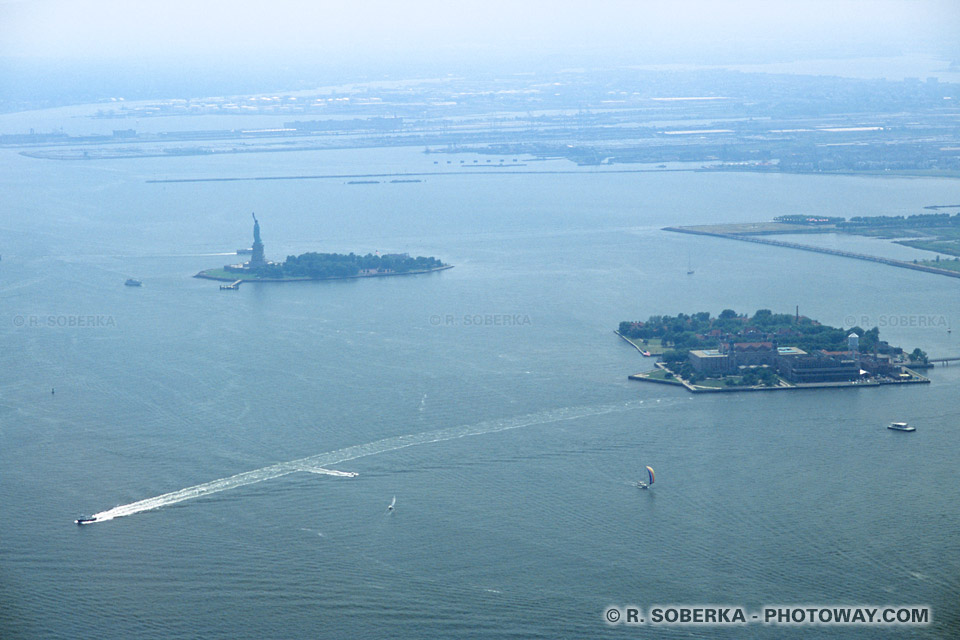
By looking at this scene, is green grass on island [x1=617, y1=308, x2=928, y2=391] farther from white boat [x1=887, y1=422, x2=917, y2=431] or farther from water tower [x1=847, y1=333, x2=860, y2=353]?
white boat [x1=887, y1=422, x2=917, y2=431]

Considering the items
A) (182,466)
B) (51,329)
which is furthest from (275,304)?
(182,466)

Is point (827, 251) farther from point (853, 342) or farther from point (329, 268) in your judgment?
point (329, 268)

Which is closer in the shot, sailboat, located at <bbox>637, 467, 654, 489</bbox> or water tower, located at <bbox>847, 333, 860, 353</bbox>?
sailboat, located at <bbox>637, 467, 654, 489</bbox>

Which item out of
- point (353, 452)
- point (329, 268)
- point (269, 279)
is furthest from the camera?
point (329, 268)

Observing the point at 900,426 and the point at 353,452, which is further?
the point at 900,426

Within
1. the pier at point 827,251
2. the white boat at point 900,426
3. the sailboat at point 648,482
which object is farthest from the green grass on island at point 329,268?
the sailboat at point 648,482

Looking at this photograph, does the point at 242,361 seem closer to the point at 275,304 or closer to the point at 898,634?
the point at 275,304

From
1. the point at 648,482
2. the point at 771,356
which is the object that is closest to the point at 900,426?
the point at 771,356

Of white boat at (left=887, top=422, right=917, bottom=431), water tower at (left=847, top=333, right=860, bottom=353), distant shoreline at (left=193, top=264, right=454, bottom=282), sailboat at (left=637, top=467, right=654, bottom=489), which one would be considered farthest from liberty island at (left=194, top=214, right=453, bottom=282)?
sailboat at (left=637, top=467, right=654, bottom=489)

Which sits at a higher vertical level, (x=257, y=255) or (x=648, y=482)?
(x=257, y=255)
